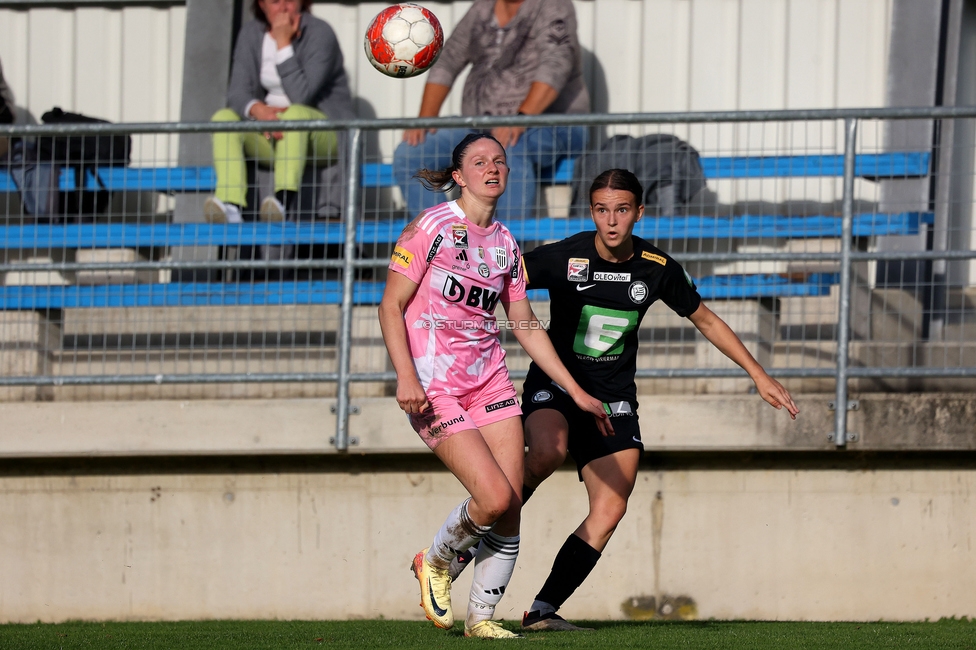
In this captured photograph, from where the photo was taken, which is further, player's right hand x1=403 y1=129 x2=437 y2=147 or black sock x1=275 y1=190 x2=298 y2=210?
player's right hand x1=403 y1=129 x2=437 y2=147

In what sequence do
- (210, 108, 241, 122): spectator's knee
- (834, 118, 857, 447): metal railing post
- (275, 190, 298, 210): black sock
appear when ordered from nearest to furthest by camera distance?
(834, 118, 857, 447): metal railing post
(275, 190, 298, 210): black sock
(210, 108, 241, 122): spectator's knee

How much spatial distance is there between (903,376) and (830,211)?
1177mm

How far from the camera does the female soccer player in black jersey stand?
5.39 meters

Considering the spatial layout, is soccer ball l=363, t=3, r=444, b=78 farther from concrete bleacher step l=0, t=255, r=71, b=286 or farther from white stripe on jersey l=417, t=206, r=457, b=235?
concrete bleacher step l=0, t=255, r=71, b=286

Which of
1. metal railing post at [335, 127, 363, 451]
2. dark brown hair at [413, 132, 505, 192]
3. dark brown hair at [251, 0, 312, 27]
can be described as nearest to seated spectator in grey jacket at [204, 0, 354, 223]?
dark brown hair at [251, 0, 312, 27]

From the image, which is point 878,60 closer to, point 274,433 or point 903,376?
point 903,376

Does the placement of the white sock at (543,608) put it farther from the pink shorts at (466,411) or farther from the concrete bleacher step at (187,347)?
the concrete bleacher step at (187,347)

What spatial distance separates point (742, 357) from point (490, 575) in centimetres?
152

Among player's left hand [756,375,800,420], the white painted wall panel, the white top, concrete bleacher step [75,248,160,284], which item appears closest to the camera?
player's left hand [756,375,800,420]

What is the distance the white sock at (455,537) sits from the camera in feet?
15.8

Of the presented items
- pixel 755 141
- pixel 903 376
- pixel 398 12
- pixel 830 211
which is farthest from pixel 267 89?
pixel 903 376

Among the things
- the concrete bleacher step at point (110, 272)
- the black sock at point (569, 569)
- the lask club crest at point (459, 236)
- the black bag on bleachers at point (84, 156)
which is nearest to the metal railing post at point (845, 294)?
the black sock at point (569, 569)

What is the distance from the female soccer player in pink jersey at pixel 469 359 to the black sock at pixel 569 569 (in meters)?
0.45

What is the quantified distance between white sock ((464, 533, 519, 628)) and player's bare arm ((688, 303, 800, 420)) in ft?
4.26
